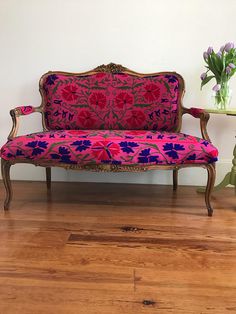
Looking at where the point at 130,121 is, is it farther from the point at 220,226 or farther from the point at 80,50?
the point at 220,226

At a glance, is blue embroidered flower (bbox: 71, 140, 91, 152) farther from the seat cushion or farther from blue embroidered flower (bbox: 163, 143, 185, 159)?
blue embroidered flower (bbox: 163, 143, 185, 159)

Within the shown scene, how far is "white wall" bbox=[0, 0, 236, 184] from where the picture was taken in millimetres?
2311

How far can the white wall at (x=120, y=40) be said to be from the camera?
2.31 meters

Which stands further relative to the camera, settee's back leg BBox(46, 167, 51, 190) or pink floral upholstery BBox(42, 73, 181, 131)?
settee's back leg BBox(46, 167, 51, 190)

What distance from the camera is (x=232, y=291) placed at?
1.10 meters

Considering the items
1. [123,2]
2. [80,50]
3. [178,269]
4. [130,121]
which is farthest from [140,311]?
[123,2]

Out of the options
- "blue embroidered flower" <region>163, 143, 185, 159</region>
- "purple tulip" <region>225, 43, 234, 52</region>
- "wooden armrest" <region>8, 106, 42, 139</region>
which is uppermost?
"purple tulip" <region>225, 43, 234, 52</region>

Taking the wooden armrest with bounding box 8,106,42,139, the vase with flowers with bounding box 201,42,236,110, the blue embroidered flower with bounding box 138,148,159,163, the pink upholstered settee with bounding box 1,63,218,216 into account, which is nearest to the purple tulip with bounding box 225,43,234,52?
the vase with flowers with bounding box 201,42,236,110

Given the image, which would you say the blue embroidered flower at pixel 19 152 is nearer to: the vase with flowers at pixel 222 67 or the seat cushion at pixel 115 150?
the seat cushion at pixel 115 150

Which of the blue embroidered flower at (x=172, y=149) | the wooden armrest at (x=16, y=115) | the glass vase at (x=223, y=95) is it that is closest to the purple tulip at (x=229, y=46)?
the glass vase at (x=223, y=95)

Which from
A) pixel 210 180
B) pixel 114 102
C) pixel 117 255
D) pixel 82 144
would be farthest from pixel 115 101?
pixel 117 255

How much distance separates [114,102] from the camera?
2229mm

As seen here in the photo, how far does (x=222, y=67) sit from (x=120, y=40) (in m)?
0.85

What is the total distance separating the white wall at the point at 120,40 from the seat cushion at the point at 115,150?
0.79 metres
